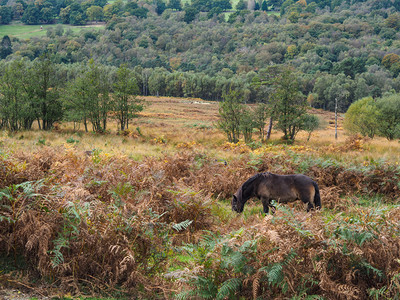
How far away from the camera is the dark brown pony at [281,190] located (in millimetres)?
9320

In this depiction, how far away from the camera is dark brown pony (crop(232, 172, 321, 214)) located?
932 cm

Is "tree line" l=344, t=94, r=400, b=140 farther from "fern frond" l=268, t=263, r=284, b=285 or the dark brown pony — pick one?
"fern frond" l=268, t=263, r=284, b=285

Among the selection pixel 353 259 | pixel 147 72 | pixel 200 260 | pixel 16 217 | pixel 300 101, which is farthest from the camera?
pixel 147 72

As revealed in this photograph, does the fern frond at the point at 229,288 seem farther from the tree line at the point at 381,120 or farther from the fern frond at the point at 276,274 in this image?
the tree line at the point at 381,120

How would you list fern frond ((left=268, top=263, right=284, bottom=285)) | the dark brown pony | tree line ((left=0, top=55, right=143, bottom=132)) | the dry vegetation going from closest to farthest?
fern frond ((left=268, top=263, right=284, bottom=285)) < the dry vegetation < the dark brown pony < tree line ((left=0, top=55, right=143, bottom=132))

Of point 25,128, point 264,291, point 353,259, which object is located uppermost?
point 353,259

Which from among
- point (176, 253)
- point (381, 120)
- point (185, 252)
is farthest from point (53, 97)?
point (381, 120)

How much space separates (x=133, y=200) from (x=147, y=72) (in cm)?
14998

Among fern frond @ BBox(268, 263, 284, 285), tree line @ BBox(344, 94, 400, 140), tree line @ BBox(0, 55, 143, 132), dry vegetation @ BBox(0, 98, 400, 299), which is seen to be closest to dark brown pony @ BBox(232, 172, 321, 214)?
dry vegetation @ BBox(0, 98, 400, 299)

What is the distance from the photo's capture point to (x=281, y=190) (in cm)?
940

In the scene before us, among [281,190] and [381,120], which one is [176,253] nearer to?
[281,190]

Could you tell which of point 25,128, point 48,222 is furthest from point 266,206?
point 25,128

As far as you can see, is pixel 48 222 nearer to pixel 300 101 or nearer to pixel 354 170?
pixel 354 170

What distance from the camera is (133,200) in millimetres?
6812
